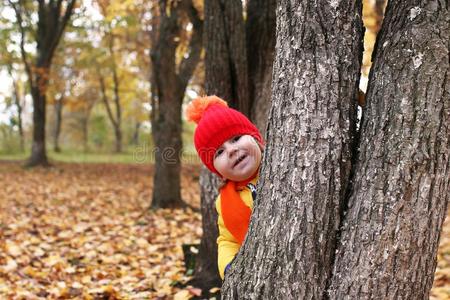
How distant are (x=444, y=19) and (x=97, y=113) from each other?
123 feet

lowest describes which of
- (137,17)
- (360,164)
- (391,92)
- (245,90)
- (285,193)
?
(285,193)

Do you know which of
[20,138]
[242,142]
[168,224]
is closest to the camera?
[242,142]

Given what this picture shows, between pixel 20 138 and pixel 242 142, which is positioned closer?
pixel 242 142

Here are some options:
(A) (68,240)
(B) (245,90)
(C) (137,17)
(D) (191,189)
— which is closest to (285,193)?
(B) (245,90)

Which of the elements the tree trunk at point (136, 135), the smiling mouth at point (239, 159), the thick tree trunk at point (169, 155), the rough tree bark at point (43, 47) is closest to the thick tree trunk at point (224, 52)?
the smiling mouth at point (239, 159)

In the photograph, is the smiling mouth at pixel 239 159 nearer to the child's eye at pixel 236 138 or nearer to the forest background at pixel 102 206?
the child's eye at pixel 236 138

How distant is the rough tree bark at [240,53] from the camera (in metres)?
3.75

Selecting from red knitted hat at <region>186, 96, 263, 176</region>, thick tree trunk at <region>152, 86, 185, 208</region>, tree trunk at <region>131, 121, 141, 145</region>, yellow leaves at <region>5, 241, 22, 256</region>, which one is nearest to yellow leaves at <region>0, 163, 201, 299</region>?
yellow leaves at <region>5, 241, 22, 256</region>

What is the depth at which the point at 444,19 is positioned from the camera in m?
1.68

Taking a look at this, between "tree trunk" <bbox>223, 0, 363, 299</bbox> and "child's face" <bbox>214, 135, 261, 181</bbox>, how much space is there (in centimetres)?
45

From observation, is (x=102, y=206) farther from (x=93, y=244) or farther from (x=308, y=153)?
(x=308, y=153)

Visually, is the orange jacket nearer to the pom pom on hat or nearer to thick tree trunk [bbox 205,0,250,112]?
the pom pom on hat

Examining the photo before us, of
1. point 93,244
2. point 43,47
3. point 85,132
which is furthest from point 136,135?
point 93,244

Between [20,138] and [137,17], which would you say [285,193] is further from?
[20,138]
